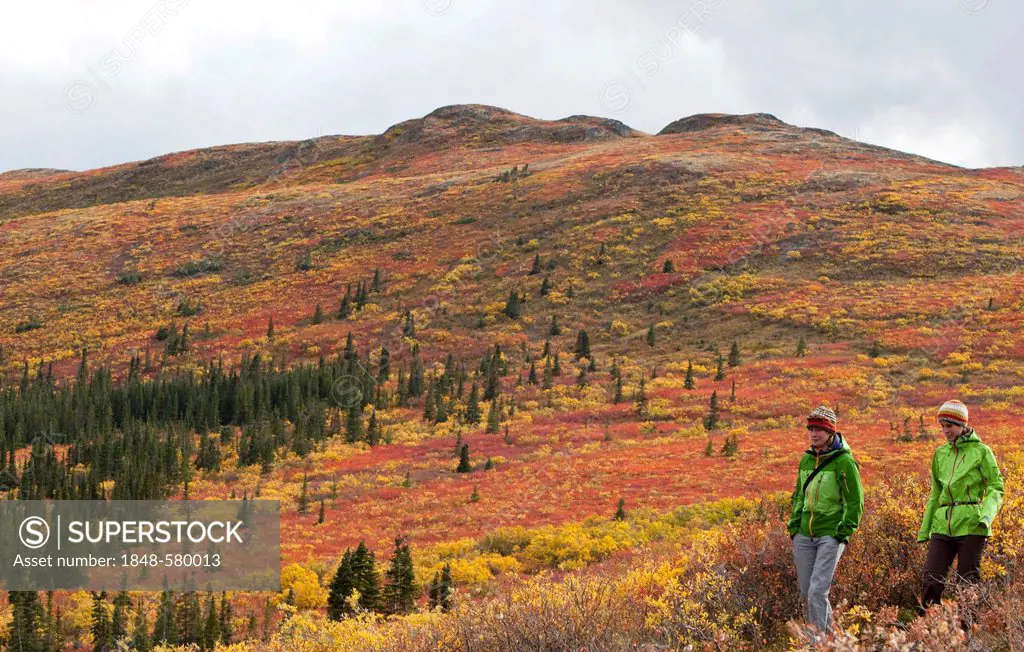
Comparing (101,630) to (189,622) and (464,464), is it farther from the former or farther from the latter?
(464,464)

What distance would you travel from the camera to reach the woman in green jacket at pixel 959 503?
18.0ft

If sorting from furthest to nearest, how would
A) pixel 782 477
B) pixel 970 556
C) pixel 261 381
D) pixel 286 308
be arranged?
1. pixel 286 308
2. pixel 261 381
3. pixel 782 477
4. pixel 970 556

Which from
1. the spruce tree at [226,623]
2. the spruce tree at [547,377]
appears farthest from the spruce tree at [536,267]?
the spruce tree at [226,623]

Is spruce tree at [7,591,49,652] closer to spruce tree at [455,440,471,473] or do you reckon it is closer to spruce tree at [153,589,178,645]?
spruce tree at [153,589,178,645]

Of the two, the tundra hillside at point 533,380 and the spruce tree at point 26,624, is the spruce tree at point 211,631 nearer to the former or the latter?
the tundra hillside at point 533,380

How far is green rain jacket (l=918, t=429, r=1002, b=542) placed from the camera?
5.47 metres

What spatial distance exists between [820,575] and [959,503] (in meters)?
1.36

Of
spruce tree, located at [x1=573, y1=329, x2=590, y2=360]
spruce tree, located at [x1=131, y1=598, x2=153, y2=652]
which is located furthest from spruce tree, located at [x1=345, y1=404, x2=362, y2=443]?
spruce tree, located at [x1=131, y1=598, x2=153, y2=652]

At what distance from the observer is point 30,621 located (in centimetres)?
1366

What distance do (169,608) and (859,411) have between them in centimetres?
2756

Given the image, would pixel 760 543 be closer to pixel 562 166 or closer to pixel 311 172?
pixel 562 166

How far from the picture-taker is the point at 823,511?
5539mm

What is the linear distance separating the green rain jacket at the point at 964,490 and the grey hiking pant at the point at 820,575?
1001mm

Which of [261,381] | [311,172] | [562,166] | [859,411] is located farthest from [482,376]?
[311,172]
